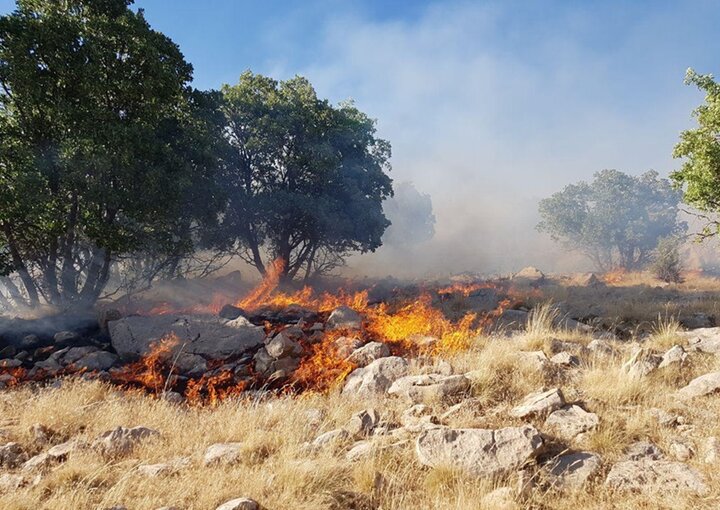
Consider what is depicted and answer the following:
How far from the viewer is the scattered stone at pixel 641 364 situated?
5931 millimetres

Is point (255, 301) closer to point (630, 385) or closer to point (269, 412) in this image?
point (269, 412)

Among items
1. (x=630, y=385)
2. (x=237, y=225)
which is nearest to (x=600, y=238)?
(x=237, y=225)

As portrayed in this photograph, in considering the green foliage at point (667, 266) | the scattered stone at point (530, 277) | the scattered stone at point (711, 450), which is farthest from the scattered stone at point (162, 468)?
the green foliage at point (667, 266)

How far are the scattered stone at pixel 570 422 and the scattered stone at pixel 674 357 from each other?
8.09 ft

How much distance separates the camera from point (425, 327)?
10031 millimetres

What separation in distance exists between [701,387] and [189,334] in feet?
31.4

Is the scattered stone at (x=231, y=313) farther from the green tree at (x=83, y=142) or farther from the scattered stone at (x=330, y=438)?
the scattered stone at (x=330, y=438)

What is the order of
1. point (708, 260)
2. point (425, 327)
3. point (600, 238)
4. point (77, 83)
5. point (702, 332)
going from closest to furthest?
point (702, 332) → point (425, 327) → point (77, 83) → point (600, 238) → point (708, 260)

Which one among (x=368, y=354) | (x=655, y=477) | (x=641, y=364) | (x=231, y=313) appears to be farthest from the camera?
(x=231, y=313)

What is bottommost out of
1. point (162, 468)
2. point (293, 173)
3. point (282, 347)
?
point (162, 468)

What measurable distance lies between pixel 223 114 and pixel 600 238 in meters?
30.9

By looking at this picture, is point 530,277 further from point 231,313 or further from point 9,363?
point 9,363

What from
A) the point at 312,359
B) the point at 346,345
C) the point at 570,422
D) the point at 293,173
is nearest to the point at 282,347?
the point at 312,359

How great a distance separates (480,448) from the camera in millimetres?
4133
